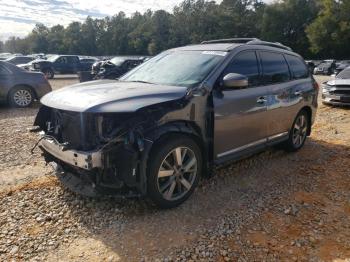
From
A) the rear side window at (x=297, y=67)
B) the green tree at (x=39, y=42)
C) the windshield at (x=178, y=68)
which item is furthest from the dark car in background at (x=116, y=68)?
the green tree at (x=39, y=42)

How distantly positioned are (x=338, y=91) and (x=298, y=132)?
565cm

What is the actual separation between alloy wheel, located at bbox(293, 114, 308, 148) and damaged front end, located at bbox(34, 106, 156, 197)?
3.37 m

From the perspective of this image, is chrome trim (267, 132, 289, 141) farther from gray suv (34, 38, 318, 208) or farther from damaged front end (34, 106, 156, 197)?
damaged front end (34, 106, 156, 197)

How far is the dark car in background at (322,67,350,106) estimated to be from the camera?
1065 centimetres

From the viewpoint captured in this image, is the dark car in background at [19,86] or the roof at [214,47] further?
the dark car in background at [19,86]

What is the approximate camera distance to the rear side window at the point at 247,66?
4.49 metres

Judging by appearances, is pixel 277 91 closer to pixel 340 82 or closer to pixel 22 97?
pixel 340 82

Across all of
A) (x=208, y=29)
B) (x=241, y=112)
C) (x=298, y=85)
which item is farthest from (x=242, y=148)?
(x=208, y=29)

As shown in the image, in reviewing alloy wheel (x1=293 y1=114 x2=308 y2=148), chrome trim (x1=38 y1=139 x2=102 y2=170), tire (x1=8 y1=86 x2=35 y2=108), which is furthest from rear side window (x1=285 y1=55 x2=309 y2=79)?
tire (x1=8 y1=86 x2=35 y2=108)

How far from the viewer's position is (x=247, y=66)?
15.6 feet

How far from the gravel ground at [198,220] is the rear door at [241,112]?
1.76ft

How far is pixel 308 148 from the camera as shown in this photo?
649 centimetres

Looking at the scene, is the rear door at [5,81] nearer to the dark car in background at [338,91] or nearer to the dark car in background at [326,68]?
the dark car in background at [338,91]

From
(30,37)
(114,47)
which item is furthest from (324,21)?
(30,37)
